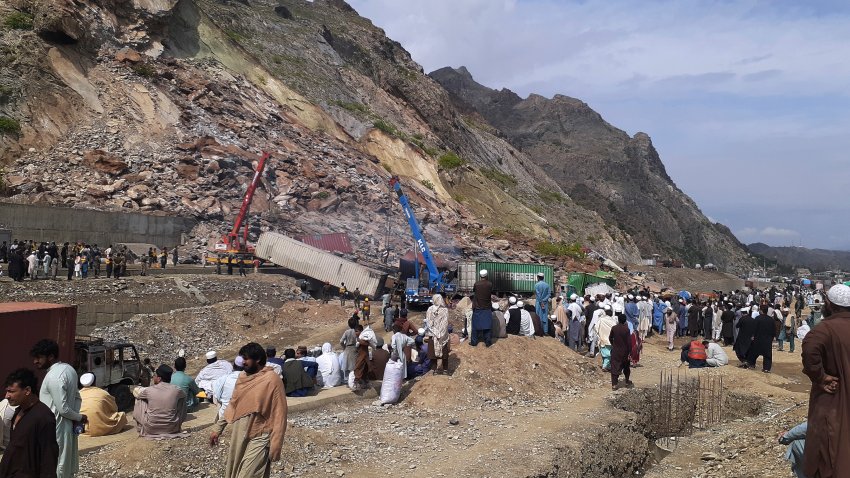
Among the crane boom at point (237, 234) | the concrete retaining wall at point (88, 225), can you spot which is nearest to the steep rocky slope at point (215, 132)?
the concrete retaining wall at point (88, 225)

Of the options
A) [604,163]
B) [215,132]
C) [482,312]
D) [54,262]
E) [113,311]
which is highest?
[604,163]

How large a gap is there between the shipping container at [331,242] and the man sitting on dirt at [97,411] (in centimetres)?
2394

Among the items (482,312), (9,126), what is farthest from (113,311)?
(9,126)

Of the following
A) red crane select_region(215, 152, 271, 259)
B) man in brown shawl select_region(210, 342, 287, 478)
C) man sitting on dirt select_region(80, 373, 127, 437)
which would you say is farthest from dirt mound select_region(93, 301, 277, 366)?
man in brown shawl select_region(210, 342, 287, 478)

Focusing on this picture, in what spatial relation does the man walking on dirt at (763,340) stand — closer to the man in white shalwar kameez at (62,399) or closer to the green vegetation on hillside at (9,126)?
the man in white shalwar kameez at (62,399)

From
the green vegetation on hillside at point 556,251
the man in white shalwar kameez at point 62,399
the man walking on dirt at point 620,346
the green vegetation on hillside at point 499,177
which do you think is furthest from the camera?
the green vegetation on hillside at point 499,177

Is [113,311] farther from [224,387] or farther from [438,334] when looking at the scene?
[438,334]

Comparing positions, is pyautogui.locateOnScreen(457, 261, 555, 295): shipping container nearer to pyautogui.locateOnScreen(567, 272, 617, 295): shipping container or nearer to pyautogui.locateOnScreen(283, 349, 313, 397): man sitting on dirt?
pyautogui.locateOnScreen(567, 272, 617, 295): shipping container

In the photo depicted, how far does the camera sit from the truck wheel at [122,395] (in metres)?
10.7

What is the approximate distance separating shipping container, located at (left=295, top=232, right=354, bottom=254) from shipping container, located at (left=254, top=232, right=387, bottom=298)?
158 inches

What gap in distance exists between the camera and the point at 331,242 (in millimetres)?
33688

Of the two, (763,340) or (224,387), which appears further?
(763,340)

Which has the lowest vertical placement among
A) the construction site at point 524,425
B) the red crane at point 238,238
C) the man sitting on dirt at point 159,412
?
the construction site at point 524,425

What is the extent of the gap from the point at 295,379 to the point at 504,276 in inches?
762
